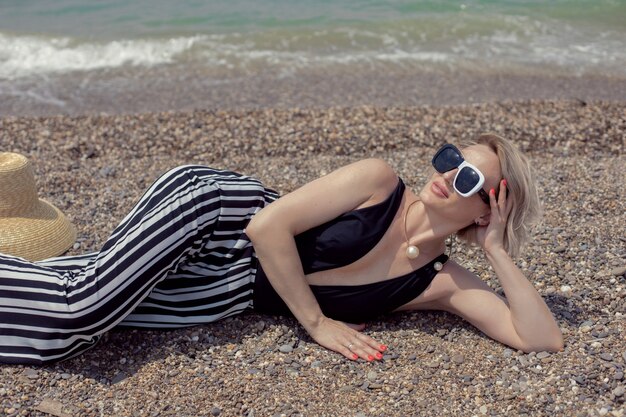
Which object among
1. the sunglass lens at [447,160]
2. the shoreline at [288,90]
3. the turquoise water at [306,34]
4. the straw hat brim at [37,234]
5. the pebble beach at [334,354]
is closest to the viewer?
the pebble beach at [334,354]

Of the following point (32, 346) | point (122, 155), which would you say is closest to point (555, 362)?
point (32, 346)

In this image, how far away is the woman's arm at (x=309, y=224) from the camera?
3.69 m

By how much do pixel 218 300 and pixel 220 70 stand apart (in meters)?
6.48

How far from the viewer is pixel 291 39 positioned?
11.5 m

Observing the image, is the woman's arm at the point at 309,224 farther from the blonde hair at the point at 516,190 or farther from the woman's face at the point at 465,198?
the blonde hair at the point at 516,190

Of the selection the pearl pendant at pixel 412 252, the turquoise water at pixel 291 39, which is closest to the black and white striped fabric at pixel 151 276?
the pearl pendant at pixel 412 252

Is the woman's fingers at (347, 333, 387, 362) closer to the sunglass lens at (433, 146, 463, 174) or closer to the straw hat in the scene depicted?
the sunglass lens at (433, 146, 463, 174)

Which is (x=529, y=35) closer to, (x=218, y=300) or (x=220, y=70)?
(x=220, y=70)

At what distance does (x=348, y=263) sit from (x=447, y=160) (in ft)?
2.50

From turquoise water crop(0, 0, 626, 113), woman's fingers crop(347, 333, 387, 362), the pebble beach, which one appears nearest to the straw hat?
the pebble beach

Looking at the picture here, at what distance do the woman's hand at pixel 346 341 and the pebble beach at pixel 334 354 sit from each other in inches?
2.0

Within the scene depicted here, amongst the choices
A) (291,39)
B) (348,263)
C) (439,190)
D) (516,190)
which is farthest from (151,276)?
(291,39)

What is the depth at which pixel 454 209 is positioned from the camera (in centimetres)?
372

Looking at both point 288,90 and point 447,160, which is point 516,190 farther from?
point 288,90
